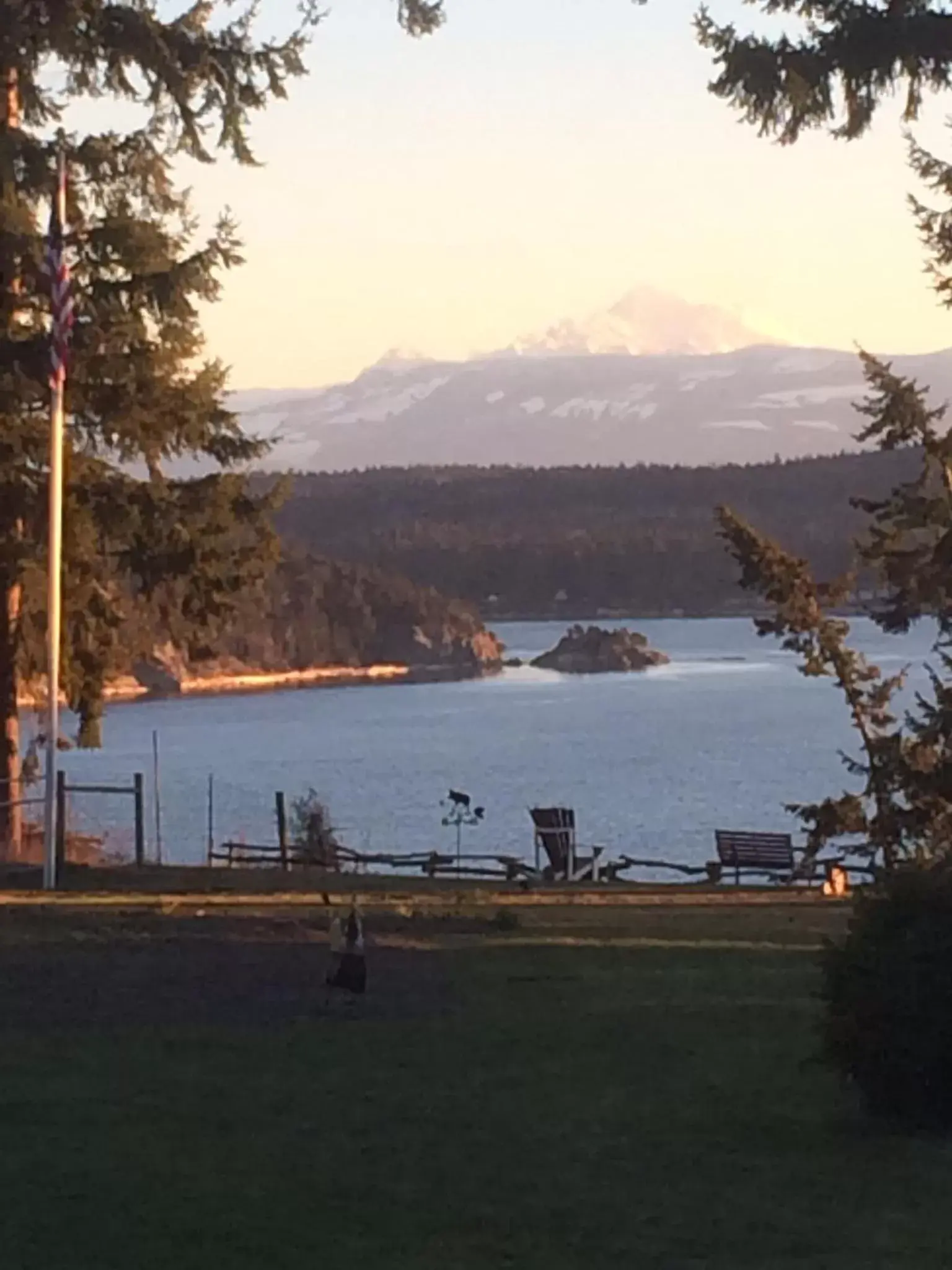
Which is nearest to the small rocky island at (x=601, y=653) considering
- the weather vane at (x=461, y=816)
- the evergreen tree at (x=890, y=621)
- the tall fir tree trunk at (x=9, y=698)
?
the weather vane at (x=461, y=816)

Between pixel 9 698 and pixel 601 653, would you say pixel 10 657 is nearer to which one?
pixel 9 698

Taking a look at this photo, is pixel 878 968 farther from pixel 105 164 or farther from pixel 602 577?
pixel 602 577

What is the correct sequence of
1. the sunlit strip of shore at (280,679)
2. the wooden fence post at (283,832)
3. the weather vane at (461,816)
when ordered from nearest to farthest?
1. the wooden fence post at (283,832)
2. the weather vane at (461,816)
3. the sunlit strip of shore at (280,679)

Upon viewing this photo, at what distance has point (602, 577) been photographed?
90188mm

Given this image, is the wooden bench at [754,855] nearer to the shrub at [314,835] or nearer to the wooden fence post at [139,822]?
the shrub at [314,835]

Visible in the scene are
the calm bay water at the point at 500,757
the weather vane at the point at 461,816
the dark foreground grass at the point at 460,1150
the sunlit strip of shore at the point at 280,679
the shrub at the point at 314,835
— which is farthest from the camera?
the sunlit strip of shore at the point at 280,679

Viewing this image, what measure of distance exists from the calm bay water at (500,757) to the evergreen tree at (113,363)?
18.5 ft

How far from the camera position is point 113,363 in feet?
83.6

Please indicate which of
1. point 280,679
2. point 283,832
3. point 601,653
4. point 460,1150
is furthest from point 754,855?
point 601,653

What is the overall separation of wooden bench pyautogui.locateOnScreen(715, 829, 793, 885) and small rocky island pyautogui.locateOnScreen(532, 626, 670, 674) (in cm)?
7040

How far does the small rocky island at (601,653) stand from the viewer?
344 ft

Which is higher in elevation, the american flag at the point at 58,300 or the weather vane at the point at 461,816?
the american flag at the point at 58,300

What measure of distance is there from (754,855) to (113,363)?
13237 millimetres

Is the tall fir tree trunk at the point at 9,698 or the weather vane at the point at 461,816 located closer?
the tall fir tree trunk at the point at 9,698
